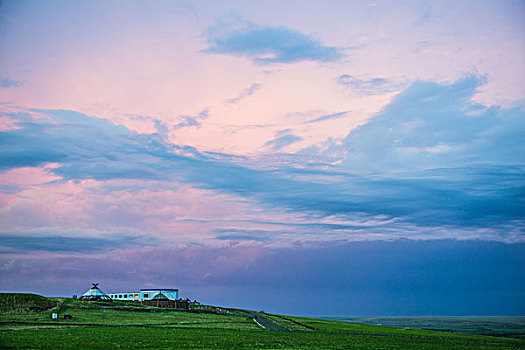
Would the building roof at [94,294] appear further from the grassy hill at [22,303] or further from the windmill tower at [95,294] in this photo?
the grassy hill at [22,303]

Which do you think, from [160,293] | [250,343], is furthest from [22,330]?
[160,293]

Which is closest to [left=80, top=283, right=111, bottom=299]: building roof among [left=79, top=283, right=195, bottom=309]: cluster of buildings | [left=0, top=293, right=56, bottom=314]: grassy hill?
[left=79, top=283, right=195, bottom=309]: cluster of buildings

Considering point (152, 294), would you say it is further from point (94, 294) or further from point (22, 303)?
point (22, 303)

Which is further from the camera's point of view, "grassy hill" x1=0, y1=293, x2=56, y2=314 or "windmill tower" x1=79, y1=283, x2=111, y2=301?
"windmill tower" x1=79, y1=283, x2=111, y2=301

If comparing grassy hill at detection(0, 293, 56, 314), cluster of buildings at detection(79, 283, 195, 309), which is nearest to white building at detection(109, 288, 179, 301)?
cluster of buildings at detection(79, 283, 195, 309)

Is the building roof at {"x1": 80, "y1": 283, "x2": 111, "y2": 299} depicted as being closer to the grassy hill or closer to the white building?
the white building

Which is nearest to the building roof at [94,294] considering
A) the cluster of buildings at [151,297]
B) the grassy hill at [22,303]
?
the cluster of buildings at [151,297]

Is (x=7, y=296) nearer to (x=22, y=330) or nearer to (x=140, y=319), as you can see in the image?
(x=140, y=319)

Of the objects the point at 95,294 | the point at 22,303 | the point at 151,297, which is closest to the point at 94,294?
the point at 95,294

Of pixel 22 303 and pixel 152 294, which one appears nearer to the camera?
pixel 22 303

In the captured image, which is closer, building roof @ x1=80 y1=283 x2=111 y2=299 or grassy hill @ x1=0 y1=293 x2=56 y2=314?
grassy hill @ x1=0 y1=293 x2=56 y2=314

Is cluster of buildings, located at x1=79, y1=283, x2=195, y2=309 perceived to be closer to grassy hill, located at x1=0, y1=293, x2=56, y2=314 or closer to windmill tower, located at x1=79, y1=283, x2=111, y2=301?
windmill tower, located at x1=79, y1=283, x2=111, y2=301

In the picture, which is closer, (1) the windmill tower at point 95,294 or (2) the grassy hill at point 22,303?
(2) the grassy hill at point 22,303

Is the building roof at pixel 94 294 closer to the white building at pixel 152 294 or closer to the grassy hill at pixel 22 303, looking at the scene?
the white building at pixel 152 294
